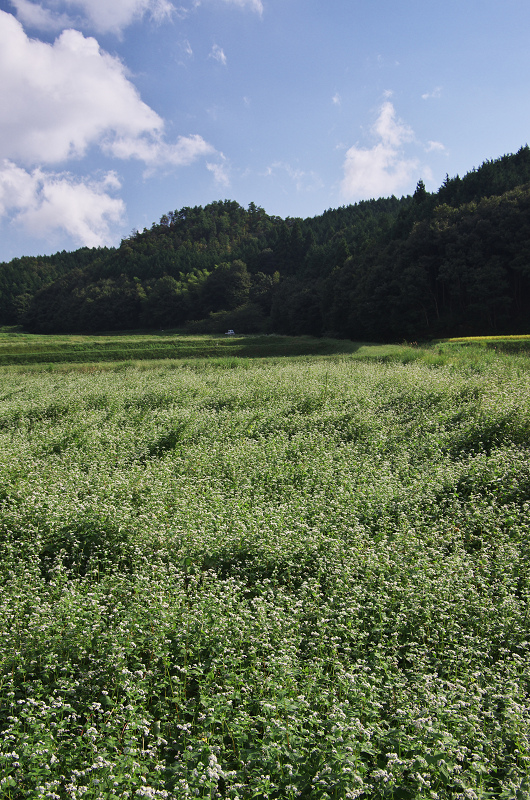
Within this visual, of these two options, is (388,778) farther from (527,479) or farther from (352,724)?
(527,479)

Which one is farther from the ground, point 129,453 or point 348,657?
point 129,453

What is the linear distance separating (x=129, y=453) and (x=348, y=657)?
7.92 m

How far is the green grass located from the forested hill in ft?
131

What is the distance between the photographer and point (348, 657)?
479cm

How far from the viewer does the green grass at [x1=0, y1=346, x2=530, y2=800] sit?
11.6 ft

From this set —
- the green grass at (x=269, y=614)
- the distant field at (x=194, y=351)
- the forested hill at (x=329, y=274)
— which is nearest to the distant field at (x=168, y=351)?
the distant field at (x=194, y=351)

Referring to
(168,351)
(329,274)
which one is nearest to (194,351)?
(168,351)

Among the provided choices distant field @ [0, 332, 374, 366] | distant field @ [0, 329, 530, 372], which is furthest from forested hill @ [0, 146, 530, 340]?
distant field @ [0, 332, 374, 366]

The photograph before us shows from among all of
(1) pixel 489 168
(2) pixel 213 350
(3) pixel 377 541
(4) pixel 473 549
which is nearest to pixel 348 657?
(3) pixel 377 541

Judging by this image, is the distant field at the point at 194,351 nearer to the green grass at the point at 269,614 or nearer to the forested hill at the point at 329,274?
the forested hill at the point at 329,274

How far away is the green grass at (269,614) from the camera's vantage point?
3.54 meters

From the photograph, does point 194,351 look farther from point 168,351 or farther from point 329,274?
point 329,274

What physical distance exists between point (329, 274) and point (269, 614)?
66.6m

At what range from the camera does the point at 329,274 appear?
222 feet
